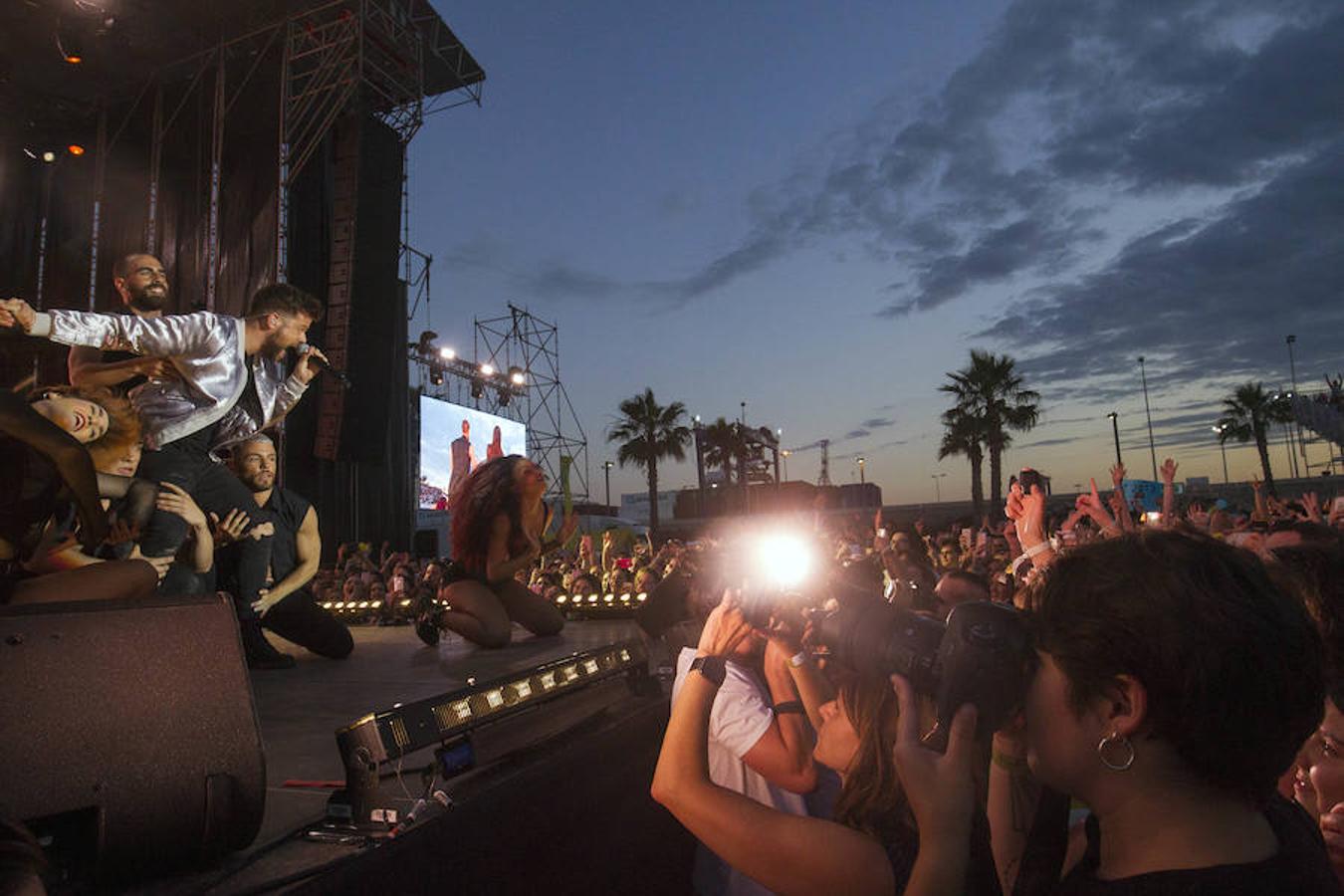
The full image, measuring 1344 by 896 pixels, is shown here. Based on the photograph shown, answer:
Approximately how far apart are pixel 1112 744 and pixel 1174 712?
9cm

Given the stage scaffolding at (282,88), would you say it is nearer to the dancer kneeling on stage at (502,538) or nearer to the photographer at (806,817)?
the dancer kneeling on stage at (502,538)

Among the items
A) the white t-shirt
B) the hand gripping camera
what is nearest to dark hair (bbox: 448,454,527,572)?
the white t-shirt

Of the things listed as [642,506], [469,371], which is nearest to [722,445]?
[642,506]

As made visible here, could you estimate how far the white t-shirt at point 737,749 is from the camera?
2.20 m

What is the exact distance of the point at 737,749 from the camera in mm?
2207

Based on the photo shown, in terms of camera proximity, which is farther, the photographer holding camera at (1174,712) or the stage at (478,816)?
the stage at (478,816)

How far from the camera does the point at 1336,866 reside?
153 centimetres

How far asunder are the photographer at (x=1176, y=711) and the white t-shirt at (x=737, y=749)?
1.13m

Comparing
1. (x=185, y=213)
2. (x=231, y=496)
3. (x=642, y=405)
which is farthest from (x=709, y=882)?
(x=642, y=405)

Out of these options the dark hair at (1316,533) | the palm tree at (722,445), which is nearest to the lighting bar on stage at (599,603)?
the dark hair at (1316,533)

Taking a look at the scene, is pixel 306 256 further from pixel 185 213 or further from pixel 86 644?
pixel 86 644

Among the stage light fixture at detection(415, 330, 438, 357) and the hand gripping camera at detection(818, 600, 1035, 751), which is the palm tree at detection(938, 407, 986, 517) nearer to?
the stage light fixture at detection(415, 330, 438, 357)

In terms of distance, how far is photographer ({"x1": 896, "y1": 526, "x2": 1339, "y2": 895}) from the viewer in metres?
0.98

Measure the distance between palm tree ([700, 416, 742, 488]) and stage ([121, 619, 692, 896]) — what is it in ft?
127
